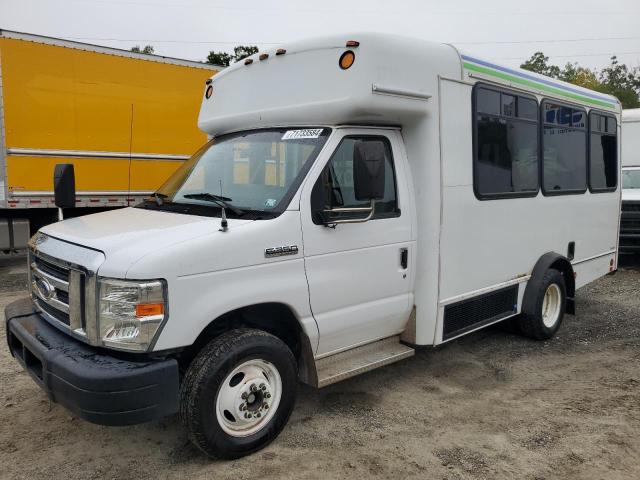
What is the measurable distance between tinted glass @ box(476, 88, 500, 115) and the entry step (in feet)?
7.15

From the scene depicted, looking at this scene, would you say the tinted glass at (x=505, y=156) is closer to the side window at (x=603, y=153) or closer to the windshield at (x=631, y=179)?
the side window at (x=603, y=153)

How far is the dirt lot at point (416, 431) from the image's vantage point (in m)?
3.51

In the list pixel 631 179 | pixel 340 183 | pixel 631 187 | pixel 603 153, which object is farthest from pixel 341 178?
pixel 631 179

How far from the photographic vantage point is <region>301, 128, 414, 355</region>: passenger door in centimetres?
384

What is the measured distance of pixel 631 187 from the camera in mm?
11258

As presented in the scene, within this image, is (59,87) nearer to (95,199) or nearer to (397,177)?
(95,199)

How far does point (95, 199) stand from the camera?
30.7 feet

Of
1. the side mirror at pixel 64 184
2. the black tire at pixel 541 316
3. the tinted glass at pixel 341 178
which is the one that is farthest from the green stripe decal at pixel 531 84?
the side mirror at pixel 64 184

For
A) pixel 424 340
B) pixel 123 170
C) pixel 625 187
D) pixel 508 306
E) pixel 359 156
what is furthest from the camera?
pixel 625 187

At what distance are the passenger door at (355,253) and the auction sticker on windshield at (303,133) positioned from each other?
15cm

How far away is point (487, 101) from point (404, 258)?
1745 mm

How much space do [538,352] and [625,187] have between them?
7.16 metres

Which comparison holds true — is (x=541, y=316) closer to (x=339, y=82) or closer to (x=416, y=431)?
(x=416, y=431)

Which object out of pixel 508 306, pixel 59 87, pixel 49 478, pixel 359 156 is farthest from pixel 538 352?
pixel 59 87
